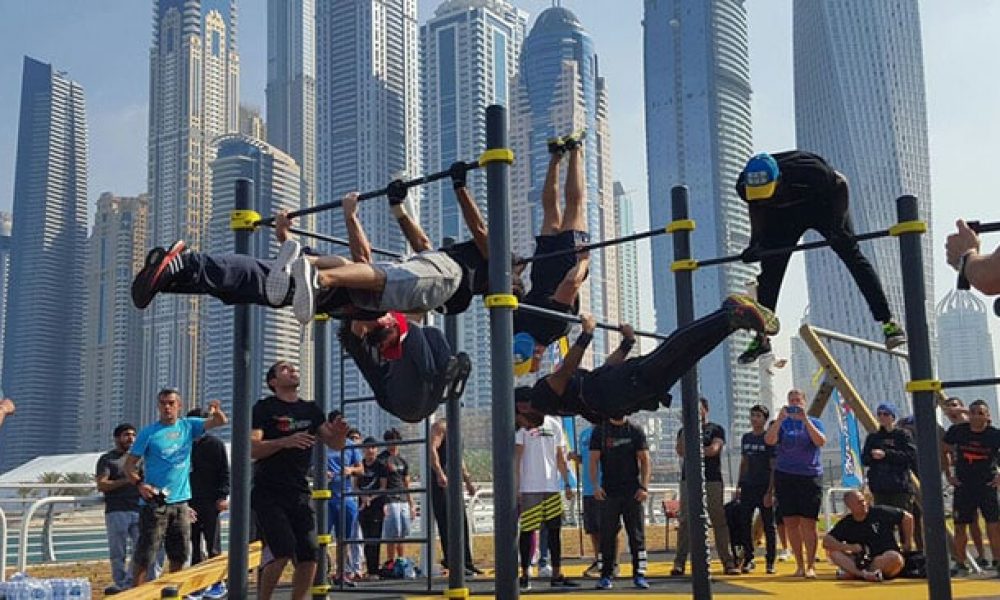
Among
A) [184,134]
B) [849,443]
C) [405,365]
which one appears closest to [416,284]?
[405,365]

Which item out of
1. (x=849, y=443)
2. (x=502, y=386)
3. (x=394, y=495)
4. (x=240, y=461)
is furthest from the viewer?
(x=849, y=443)

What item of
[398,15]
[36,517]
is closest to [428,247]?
[36,517]

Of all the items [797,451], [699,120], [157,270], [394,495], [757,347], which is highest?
[699,120]

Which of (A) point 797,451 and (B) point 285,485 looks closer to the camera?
(B) point 285,485

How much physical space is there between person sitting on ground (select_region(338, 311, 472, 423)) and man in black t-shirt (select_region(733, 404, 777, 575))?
4.82m

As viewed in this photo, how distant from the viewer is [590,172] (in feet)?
341

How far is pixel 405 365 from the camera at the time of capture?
5.61m

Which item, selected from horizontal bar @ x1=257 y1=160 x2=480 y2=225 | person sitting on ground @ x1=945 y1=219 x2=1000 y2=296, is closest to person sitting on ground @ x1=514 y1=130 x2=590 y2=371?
horizontal bar @ x1=257 y1=160 x2=480 y2=225

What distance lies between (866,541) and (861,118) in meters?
108

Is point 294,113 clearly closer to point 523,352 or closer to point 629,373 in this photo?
point 523,352

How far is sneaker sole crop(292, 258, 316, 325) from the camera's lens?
166 inches

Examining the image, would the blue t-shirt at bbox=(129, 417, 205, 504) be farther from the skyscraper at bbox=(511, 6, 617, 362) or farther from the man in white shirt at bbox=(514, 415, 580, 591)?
the skyscraper at bbox=(511, 6, 617, 362)

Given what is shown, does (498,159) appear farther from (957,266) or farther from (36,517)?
(36,517)

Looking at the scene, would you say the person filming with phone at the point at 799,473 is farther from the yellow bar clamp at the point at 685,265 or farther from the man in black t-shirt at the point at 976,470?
the yellow bar clamp at the point at 685,265
